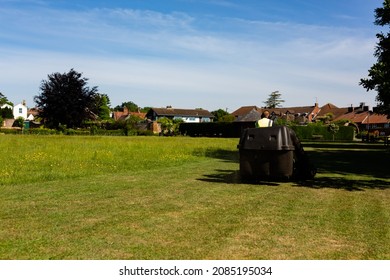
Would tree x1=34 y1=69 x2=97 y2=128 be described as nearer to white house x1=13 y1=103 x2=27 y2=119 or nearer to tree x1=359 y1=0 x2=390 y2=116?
tree x1=359 y1=0 x2=390 y2=116

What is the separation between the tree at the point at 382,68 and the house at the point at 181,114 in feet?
292

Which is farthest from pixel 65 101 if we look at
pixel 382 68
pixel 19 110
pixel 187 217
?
pixel 19 110

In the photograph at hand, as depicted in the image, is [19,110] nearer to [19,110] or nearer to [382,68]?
[19,110]

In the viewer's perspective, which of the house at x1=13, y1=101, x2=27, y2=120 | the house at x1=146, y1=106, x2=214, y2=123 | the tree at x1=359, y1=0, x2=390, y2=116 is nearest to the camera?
the tree at x1=359, y1=0, x2=390, y2=116

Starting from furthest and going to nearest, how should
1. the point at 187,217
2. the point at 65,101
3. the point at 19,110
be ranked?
the point at 19,110
the point at 65,101
the point at 187,217

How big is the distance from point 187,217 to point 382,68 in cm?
1750

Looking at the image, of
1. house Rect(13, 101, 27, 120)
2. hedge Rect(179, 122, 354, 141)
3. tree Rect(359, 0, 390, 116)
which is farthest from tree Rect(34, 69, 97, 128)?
house Rect(13, 101, 27, 120)

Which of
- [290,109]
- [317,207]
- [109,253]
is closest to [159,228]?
[109,253]

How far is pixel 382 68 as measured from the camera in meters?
19.8

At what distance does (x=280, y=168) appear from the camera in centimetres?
900

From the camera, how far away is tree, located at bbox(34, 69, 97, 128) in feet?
191

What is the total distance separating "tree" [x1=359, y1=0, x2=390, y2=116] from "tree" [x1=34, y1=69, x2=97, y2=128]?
46.6 metres
